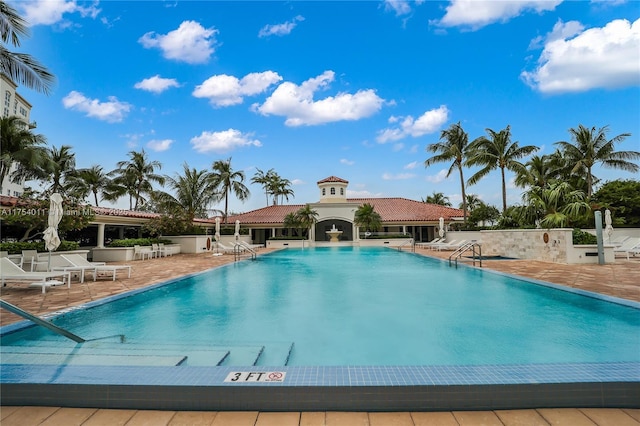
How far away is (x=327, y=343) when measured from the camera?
529 cm

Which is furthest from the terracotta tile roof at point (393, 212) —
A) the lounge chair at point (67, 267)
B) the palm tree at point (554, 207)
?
the lounge chair at point (67, 267)

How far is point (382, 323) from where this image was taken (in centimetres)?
622

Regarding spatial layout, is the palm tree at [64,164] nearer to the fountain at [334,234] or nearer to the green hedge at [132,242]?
the green hedge at [132,242]

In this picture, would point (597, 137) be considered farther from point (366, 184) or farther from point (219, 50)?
point (219, 50)

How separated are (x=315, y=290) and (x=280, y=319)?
2.96 m

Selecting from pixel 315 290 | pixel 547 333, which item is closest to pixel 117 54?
pixel 315 290

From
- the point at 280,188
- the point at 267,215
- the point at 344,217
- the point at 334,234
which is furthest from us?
the point at 280,188

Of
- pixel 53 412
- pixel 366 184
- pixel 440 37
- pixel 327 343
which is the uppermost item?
pixel 440 37

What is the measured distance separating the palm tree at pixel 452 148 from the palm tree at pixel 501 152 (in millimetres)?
2976

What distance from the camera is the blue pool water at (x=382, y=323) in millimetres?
4770

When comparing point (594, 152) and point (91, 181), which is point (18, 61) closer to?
point (91, 181)

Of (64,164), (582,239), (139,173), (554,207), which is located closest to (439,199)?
(554,207)

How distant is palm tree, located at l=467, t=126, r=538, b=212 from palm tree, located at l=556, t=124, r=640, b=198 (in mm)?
4877

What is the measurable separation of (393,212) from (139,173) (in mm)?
27274
